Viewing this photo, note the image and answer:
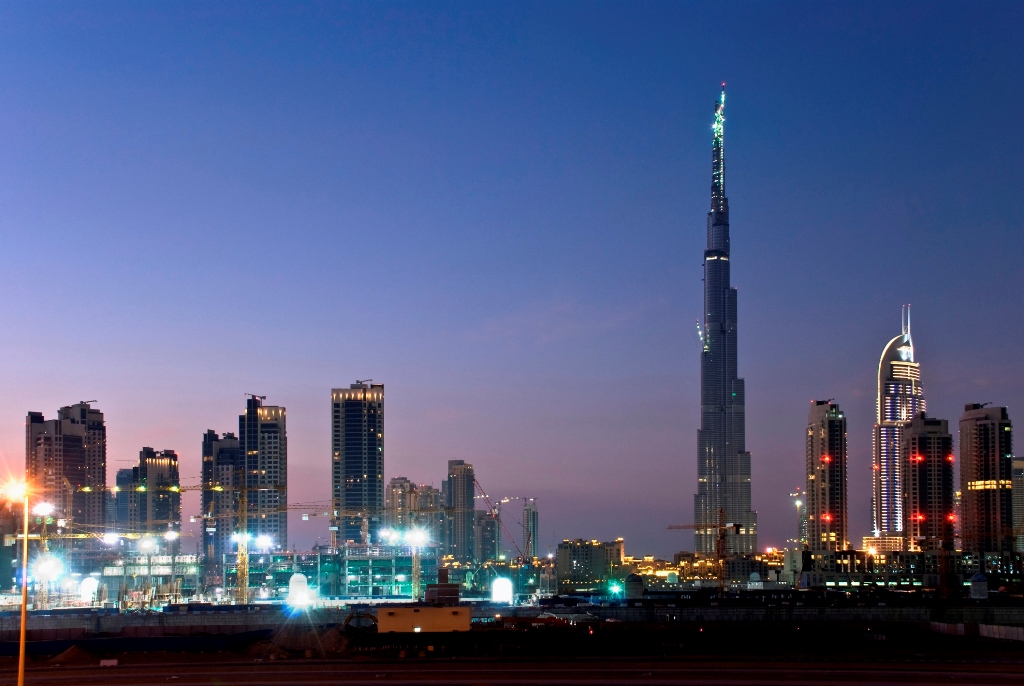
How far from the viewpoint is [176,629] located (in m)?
89.6

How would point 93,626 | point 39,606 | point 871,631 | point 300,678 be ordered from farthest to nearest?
point 39,606 < point 93,626 < point 871,631 < point 300,678

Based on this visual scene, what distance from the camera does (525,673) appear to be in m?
60.0

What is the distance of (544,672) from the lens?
60.3 m

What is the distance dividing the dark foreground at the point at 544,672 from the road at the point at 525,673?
0.05m

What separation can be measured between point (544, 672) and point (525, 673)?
3.66ft

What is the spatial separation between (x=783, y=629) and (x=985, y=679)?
111 ft

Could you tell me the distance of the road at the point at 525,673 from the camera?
5706 cm

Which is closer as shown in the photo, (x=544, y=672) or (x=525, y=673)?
(x=525, y=673)

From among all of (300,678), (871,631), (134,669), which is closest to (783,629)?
(871,631)

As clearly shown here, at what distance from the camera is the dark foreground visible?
57.2 meters

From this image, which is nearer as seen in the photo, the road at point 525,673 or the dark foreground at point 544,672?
the road at point 525,673

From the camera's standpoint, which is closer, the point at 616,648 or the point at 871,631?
the point at 616,648

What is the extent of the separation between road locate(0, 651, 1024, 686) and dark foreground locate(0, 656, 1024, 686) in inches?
2.1

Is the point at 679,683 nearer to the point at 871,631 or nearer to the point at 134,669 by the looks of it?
the point at 134,669
